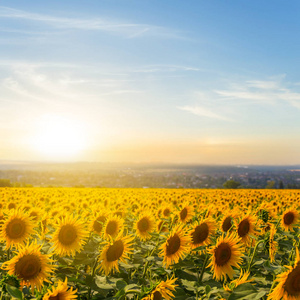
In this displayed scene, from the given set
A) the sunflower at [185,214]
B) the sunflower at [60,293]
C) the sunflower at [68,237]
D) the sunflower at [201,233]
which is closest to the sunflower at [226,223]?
the sunflower at [201,233]

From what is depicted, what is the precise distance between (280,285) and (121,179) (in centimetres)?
8013

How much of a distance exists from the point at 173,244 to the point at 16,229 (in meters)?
2.97

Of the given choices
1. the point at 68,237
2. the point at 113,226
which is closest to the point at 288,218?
the point at 113,226

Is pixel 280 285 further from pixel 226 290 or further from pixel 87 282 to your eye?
pixel 87 282

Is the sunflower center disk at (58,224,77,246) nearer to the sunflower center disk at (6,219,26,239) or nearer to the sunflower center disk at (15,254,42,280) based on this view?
the sunflower center disk at (6,219,26,239)

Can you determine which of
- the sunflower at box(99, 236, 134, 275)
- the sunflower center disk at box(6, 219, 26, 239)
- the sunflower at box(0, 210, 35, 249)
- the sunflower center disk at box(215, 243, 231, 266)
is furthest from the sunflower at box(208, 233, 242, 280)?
the sunflower center disk at box(6, 219, 26, 239)

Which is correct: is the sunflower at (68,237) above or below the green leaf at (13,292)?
below

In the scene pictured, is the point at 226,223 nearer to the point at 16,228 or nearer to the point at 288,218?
the point at 288,218

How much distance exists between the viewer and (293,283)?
358 centimetres

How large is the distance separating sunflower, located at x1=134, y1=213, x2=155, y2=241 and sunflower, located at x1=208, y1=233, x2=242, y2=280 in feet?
8.58

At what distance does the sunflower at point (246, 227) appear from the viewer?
630cm

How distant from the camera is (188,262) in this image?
5.31m

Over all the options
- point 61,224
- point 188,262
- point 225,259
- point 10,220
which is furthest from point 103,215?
point 225,259

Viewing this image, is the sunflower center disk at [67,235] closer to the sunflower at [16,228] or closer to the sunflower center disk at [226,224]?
the sunflower at [16,228]
